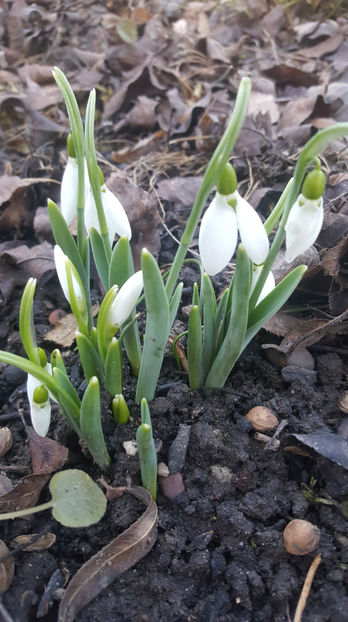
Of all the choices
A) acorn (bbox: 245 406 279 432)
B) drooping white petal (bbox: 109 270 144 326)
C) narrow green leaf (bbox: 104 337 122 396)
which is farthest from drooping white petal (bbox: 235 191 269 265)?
acorn (bbox: 245 406 279 432)

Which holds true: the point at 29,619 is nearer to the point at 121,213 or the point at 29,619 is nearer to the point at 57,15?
the point at 121,213

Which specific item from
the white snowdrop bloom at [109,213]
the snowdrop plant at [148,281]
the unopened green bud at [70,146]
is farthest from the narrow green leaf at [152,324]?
the unopened green bud at [70,146]

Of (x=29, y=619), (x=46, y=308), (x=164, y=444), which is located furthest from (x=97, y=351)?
(x=46, y=308)

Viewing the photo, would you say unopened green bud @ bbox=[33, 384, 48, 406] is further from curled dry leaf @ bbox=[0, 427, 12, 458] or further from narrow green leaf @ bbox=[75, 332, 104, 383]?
curled dry leaf @ bbox=[0, 427, 12, 458]

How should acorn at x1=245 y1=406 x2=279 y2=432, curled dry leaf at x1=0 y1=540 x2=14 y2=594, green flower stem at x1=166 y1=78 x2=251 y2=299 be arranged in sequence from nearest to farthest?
1. green flower stem at x1=166 y1=78 x2=251 y2=299
2. curled dry leaf at x1=0 y1=540 x2=14 y2=594
3. acorn at x1=245 y1=406 x2=279 y2=432

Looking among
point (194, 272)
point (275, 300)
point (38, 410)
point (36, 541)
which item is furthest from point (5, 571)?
point (194, 272)
